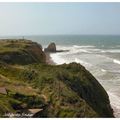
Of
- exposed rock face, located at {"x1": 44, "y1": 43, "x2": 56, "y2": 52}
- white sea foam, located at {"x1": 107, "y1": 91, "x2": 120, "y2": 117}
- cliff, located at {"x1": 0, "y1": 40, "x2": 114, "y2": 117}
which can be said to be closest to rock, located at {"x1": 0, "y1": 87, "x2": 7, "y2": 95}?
cliff, located at {"x1": 0, "y1": 40, "x2": 114, "y2": 117}

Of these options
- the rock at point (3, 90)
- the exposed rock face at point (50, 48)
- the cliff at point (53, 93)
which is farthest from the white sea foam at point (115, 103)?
the exposed rock face at point (50, 48)

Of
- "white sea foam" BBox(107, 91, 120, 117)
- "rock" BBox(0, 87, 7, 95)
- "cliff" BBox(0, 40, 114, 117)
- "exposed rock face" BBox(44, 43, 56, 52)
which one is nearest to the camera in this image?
"cliff" BBox(0, 40, 114, 117)

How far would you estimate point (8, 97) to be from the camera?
39.7ft

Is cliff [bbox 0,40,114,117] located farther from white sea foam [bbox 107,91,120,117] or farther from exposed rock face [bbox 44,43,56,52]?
exposed rock face [bbox 44,43,56,52]

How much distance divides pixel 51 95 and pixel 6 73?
391cm

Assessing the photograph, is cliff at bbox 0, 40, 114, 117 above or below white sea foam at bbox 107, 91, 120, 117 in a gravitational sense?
above

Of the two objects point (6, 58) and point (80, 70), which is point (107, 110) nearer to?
point (80, 70)

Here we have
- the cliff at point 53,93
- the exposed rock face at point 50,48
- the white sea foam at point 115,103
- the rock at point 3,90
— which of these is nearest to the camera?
the cliff at point 53,93

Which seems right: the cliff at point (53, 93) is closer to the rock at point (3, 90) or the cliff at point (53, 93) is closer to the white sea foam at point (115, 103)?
the rock at point (3, 90)

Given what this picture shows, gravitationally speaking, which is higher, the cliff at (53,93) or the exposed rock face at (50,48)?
the cliff at (53,93)

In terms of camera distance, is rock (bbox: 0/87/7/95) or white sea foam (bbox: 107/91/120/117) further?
white sea foam (bbox: 107/91/120/117)

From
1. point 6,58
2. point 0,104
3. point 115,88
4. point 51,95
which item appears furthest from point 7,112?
point 115,88

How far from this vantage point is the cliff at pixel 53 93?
12.2 m

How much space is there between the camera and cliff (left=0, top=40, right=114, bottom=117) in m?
12.2
